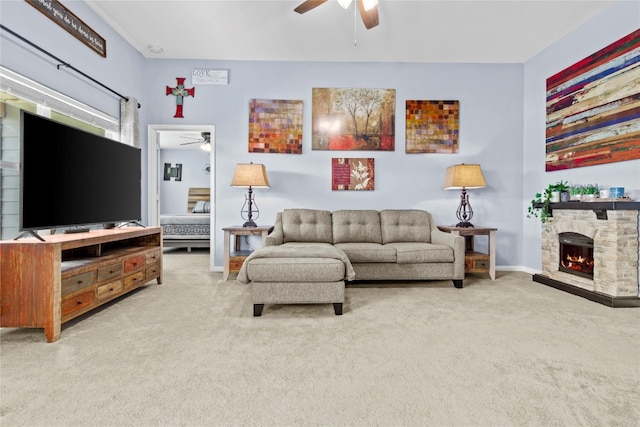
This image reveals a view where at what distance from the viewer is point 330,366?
172cm

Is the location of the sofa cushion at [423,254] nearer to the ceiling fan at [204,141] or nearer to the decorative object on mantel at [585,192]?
the decorative object on mantel at [585,192]

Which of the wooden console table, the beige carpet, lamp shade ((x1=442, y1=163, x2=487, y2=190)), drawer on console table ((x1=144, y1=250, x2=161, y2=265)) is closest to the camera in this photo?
the beige carpet

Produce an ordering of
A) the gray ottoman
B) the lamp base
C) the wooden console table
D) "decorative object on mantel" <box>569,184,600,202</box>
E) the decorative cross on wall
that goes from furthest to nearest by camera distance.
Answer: the decorative cross on wall, the lamp base, "decorative object on mantel" <box>569,184,600,202</box>, the gray ottoman, the wooden console table

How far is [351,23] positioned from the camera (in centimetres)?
344

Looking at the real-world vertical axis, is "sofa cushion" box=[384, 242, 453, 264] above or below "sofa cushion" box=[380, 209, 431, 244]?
below

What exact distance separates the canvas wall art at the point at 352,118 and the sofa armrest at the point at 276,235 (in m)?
1.14

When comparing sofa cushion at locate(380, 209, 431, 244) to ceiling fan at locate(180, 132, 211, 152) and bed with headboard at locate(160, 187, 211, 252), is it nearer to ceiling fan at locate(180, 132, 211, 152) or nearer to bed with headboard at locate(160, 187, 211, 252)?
bed with headboard at locate(160, 187, 211, 252)

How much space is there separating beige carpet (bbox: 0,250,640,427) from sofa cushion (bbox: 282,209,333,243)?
3.91 feet

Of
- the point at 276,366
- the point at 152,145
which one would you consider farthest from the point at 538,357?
the point at 152,145

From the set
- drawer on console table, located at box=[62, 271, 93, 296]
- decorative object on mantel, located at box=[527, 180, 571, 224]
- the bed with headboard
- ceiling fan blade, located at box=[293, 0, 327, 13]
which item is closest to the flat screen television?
drawer on console table, located at box=[62, 271, 93, 296]

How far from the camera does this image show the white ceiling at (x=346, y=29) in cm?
317

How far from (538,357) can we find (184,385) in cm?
197

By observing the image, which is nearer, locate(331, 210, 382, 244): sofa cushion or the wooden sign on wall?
the wooden sign on wall

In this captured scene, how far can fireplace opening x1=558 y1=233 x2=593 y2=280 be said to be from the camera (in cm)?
317
